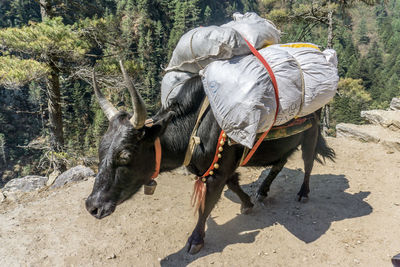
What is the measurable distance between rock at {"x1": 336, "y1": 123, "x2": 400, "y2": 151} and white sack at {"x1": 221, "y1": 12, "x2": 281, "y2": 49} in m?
4.44

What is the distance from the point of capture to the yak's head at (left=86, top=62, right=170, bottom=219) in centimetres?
229

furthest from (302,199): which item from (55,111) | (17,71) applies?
(55,111)

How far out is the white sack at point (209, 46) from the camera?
260cm

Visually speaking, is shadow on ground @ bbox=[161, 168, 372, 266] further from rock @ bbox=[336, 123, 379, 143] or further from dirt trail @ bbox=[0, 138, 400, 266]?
rock @ bbox=[336, 123, 379, 143]

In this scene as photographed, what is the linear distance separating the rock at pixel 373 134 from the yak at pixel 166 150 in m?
3.38

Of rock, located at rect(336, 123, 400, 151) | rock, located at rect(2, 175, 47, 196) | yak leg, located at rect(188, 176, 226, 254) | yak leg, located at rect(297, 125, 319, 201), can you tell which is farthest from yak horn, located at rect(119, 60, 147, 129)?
rock, located at rect(336, 123, 400, 151)

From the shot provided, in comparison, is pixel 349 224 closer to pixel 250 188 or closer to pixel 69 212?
pixel 250 188

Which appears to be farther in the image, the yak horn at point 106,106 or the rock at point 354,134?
the rock at point 354,134

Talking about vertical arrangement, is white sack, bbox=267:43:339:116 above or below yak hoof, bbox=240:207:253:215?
above

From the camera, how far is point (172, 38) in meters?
61.8

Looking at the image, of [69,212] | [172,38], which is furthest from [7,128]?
[69,212]

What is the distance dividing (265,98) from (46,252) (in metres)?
2.87

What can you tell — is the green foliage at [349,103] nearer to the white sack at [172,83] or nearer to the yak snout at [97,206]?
the white sack at [172,83]

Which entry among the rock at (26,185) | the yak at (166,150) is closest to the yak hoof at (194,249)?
the yak at (166,150)
